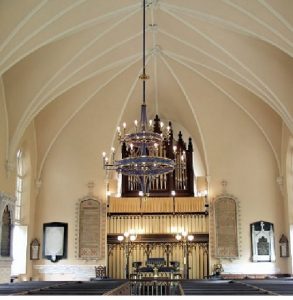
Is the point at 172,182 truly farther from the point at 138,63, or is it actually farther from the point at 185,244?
the point at 138,63

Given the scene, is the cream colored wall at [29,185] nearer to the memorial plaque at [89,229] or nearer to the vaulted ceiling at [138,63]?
the vaulted ceiling at [138,63]

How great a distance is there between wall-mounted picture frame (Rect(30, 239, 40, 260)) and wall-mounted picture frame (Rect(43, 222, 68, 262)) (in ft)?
0.84

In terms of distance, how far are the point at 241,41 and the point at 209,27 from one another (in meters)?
1.09

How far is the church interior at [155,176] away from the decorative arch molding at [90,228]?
38 mm

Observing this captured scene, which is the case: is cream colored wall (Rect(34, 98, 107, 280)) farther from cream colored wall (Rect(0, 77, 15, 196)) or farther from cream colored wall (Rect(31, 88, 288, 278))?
cream colored wall (Rect(0, 77, 15, 196))

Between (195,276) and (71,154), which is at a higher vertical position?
(71,154)

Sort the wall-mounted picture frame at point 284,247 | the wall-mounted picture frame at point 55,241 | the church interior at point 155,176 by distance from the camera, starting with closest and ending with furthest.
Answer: the church interior at point 155,176 → the wall-mounted picture frame at point 284,247 → the wall-mounted picture frame at point 55,241

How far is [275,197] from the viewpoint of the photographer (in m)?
19.9

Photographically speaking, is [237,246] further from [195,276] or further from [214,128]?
[214,128]

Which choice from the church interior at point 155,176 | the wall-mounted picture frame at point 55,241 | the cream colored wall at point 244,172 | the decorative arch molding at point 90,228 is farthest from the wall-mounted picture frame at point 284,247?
the wall-mounted picture frame at point 55,241

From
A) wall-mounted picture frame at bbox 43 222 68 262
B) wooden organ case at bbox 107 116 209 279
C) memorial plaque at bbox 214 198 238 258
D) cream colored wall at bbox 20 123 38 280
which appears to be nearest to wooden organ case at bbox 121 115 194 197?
wooden organ case at bbox 107 116 209 279

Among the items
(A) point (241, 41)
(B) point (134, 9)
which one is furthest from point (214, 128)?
(B) point (134, 9)

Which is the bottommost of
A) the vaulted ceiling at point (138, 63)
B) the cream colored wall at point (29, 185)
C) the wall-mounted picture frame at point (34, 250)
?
the wall-mounted picture frame at point (34, 250)

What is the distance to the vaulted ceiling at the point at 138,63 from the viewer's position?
545 inches
